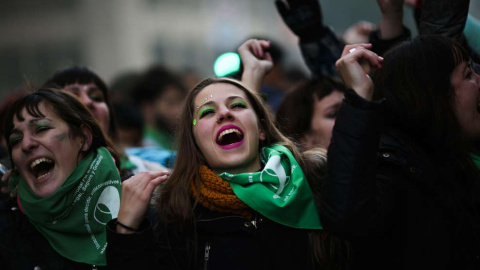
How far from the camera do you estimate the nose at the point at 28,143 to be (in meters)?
3.60

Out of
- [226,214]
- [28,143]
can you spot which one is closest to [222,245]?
[226,214]

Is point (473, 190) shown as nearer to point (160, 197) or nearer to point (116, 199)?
point (160, 197)

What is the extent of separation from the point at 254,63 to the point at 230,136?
825 millimetres

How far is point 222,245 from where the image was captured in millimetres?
3131

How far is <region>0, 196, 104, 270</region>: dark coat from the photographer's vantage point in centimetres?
350

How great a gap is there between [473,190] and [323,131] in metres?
1.49

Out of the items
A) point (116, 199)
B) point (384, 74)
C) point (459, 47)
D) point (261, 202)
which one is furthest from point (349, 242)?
point (116, 199)

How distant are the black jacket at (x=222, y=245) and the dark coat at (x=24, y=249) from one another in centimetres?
55

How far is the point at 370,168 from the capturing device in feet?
8.97

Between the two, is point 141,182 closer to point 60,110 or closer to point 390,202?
point 60,110

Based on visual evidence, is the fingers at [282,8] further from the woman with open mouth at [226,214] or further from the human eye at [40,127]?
the human eye at [40,127]

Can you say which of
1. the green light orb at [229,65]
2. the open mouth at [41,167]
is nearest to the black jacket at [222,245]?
the open mouth at [41,167]

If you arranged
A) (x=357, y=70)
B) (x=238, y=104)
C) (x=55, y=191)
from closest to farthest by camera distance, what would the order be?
1. (x=357, y=70)
2. (x=238, y=104)
3. (x=55, y=191)

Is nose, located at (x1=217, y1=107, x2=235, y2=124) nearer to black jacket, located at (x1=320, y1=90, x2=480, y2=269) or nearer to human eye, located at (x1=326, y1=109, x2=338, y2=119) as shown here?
black jacket, located at (x1=320, y1=90, x2=480, y2=269)
